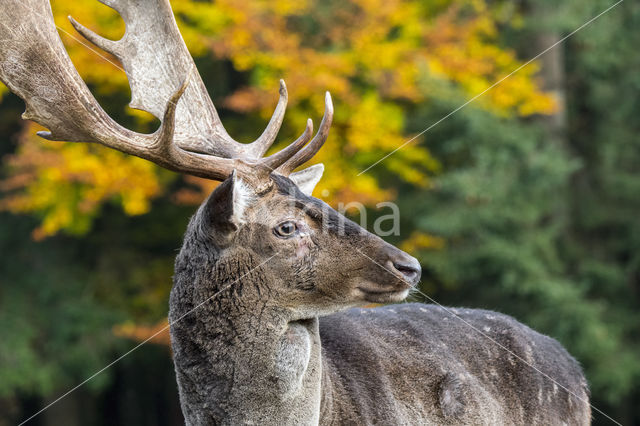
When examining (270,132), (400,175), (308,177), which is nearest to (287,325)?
(308,177)

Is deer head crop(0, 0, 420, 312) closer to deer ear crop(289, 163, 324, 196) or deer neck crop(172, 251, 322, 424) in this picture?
deer ear crop(289, 163, 324, 196)

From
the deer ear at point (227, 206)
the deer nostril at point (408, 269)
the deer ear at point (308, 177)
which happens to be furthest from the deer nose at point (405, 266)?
the deer ear at point (308, 177)

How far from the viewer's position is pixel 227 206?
145 inches

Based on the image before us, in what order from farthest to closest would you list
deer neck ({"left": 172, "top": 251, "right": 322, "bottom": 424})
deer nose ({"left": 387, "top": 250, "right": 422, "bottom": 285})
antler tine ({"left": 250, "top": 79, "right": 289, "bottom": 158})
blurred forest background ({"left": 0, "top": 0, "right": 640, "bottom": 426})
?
blurred forest background ({"left": 0, "top": 0, "right": 640, "bottom": 426}) → antler tine ({"left": 250, "top": 79, "right": 289, "bottom": 158}) → deer nose ({"left": 387, "top": 250, "right": 422, "bottom": 285}) → deer neck ({"left": 172, "top": 251, "right": 322, "bottom": 424})

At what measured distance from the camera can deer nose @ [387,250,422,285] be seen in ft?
12.2

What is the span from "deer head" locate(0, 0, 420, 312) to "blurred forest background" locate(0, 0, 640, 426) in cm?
592

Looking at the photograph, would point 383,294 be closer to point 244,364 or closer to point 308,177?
point 244,364

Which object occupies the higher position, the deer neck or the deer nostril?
the deer nostril

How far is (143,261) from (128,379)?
16.4 feet

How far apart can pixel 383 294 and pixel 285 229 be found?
0.55 m

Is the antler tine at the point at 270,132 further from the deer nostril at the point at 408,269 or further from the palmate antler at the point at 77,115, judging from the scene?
the deer nostril at the point at 408,269

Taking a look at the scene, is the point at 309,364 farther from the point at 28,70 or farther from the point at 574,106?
the point at 574,106

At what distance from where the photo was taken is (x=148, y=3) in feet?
15.8

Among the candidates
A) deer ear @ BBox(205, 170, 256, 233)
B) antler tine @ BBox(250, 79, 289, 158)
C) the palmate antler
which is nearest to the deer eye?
deer ear @ BBox(205, 170, 256, 233)
